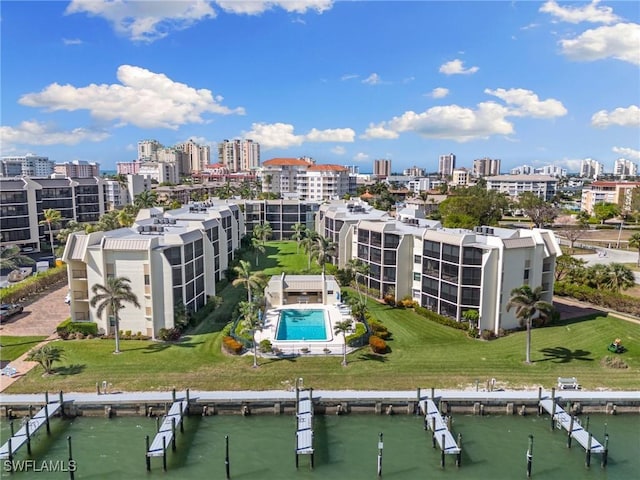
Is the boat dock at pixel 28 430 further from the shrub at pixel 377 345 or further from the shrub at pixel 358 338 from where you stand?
the shrub at pixel 377 345

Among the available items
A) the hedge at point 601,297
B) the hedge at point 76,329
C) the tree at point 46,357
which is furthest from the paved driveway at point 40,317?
the hedge at point 601,297

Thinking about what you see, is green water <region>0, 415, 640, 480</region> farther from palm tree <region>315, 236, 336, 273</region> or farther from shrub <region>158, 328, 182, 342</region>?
palm tree <region>315, 236, 336, 273</region>

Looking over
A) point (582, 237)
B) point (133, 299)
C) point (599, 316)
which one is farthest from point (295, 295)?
point (582, 237)

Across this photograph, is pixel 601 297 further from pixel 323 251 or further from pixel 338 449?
pixel 338 449

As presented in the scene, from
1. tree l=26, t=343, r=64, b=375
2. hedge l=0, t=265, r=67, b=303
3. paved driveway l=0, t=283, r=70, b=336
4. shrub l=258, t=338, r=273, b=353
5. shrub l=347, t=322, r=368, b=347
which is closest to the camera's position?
tree l=26, t=343, r=64, b=375

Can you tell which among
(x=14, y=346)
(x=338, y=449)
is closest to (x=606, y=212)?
(x=338, y=449)

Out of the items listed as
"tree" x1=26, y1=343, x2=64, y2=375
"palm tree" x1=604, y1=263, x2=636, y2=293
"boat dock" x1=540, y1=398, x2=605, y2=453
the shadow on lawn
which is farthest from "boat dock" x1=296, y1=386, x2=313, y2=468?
"palm tree" x1=604, y1=263, x2=636, y2=293

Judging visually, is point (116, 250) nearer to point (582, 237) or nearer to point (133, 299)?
point (133, 299)
